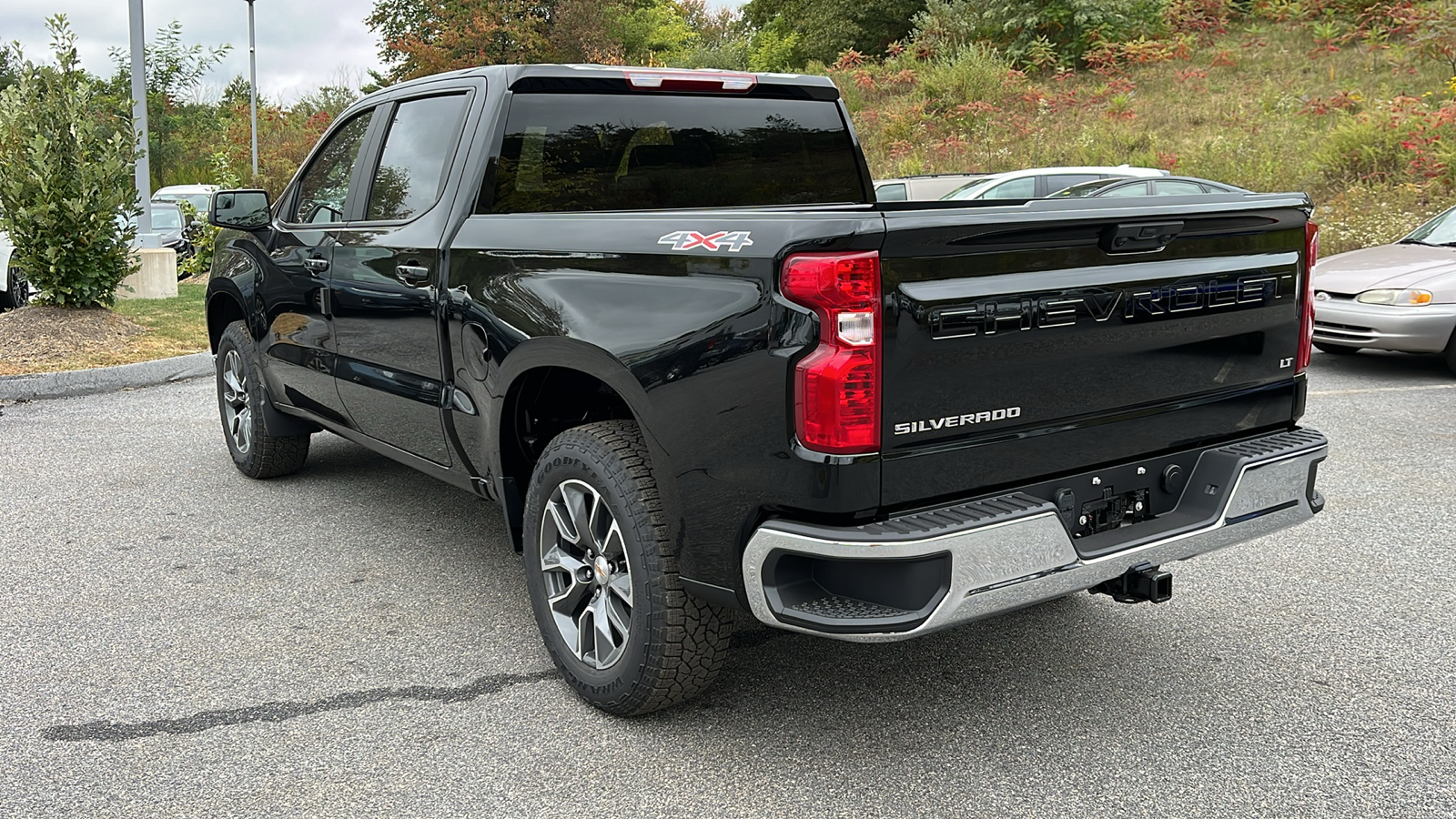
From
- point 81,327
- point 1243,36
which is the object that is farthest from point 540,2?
point 81,327

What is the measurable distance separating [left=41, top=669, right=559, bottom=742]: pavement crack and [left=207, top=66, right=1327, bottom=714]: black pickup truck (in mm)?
294

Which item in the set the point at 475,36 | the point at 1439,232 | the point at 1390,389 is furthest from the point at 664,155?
the point at 475,36

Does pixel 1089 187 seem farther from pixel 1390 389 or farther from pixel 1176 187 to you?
pixel 1390 389

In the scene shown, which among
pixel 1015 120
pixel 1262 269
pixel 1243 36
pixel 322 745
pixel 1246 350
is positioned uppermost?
pixel 1243 36

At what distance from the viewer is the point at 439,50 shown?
31812mm

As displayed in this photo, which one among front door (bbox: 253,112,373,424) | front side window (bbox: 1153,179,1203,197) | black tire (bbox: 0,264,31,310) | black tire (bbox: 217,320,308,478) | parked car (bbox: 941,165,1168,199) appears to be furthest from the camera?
parked car (bbox: 941,165,1168,199)

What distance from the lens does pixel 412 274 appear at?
4.21m

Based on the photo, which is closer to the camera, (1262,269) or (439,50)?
Answer: (1262,269)

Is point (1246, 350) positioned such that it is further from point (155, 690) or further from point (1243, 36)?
point (1243, 36)

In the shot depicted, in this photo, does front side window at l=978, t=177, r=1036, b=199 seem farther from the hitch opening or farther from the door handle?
the hitch opening

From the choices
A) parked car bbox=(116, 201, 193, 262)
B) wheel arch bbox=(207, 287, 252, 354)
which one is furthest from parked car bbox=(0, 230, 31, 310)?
wheel arch bbox=(207, 287, 252, 354)

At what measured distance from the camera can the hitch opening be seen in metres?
3.08

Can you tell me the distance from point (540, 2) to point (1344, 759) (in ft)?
114

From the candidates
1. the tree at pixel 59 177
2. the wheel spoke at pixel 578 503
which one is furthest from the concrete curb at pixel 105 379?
the wheel spoke at pixel 578 503
